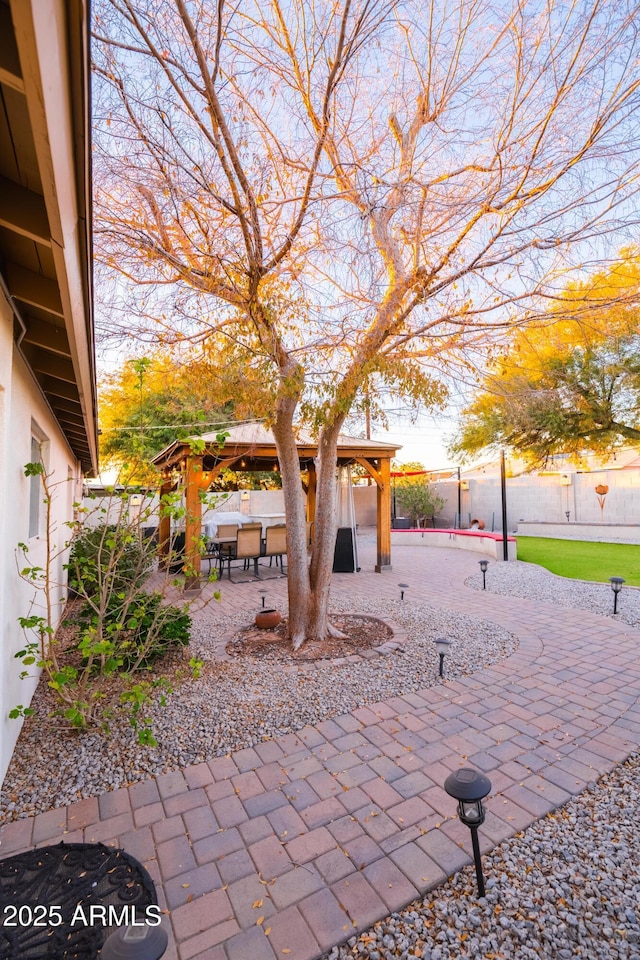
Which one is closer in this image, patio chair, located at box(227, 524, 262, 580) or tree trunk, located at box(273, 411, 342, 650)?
tree trunk, located at box(273, 411, 342, 650)

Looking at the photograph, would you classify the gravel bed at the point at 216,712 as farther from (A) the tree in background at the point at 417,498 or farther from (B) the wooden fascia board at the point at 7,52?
(A) the tree in background at the point at 417,498

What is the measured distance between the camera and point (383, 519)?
11.1m

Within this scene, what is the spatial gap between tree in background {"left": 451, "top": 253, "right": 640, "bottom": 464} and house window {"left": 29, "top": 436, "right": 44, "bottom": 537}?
5268 mm

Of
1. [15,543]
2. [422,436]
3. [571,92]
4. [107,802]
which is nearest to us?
[107,802]

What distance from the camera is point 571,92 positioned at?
13.2 feet

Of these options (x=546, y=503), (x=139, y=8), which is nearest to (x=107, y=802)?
(x=139, y=8)

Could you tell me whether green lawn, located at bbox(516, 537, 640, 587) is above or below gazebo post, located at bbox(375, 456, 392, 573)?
below

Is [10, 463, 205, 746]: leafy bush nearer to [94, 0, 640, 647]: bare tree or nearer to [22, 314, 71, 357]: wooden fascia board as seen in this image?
[22, 314, 71, 357]: wooden fascia board

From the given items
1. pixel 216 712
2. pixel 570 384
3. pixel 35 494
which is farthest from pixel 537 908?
pixel 570 384

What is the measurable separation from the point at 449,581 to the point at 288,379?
6756mm

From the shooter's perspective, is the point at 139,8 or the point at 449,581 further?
the point at 449,581

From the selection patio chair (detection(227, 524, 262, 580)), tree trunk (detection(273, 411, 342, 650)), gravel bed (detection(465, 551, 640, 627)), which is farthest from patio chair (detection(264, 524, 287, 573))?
tree trunk (detection(273, 411, 342, 650))

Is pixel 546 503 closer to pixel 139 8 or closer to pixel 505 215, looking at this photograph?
pixel 505 215

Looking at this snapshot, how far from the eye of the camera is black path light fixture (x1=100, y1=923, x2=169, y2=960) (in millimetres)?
1216
